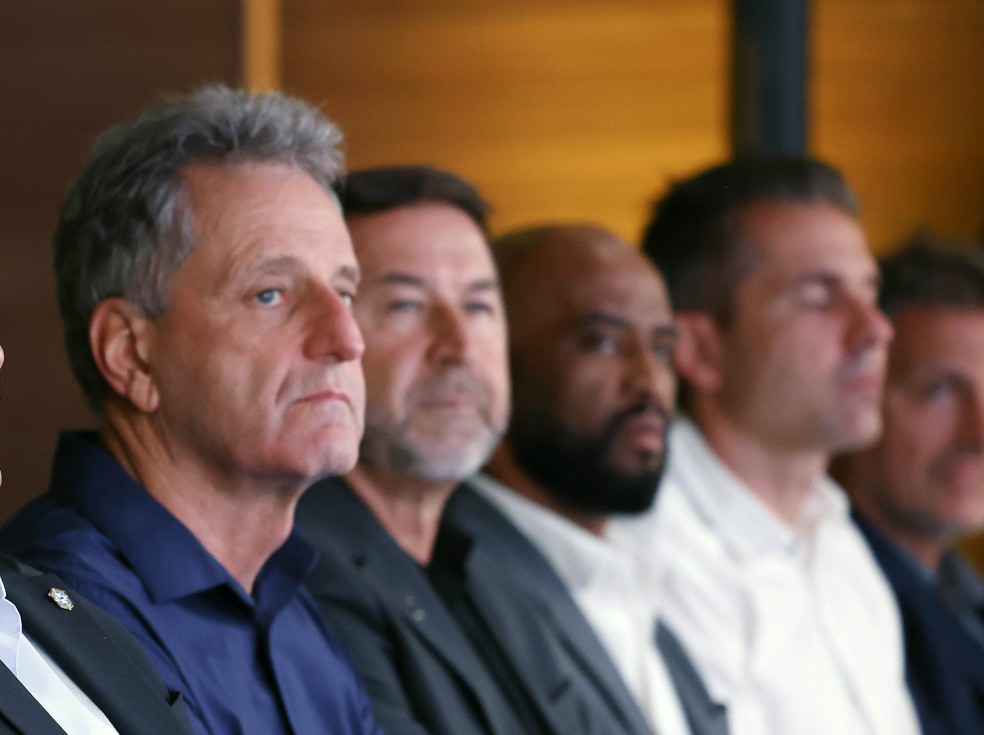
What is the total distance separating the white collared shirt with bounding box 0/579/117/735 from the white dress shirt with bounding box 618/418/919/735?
1551 mm

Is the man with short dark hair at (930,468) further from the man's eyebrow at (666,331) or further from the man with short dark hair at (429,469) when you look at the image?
the man with short dark hair at (429,469)

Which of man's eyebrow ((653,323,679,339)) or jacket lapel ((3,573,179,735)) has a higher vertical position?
jacket lapel ((3,573,179,735))

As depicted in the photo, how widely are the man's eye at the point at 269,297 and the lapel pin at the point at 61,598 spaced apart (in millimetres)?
469

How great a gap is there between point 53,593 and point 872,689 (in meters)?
2.01

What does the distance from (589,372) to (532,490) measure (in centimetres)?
23

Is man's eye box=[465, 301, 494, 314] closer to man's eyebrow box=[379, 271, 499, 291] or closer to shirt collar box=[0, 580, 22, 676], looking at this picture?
man's eyebrow box=[379, 271, 499, 291]

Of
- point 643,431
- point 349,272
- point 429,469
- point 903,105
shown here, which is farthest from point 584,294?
point 903,105

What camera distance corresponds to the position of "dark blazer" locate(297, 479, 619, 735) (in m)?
1.95

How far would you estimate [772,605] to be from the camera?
2842 millimetres

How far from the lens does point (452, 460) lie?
223 centimetres

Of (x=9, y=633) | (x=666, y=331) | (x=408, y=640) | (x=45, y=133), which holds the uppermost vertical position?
(x=45, y=133)

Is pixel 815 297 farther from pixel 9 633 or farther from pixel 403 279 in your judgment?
pixel 9 633

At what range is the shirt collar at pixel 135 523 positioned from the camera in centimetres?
159

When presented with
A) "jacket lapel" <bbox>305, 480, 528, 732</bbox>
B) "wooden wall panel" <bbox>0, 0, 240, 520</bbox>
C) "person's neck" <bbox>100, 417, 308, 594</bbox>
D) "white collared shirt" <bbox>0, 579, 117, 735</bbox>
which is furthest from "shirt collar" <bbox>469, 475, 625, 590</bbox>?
"white collared shirt" <bbox>0, 579, 117, 735</bbox>
